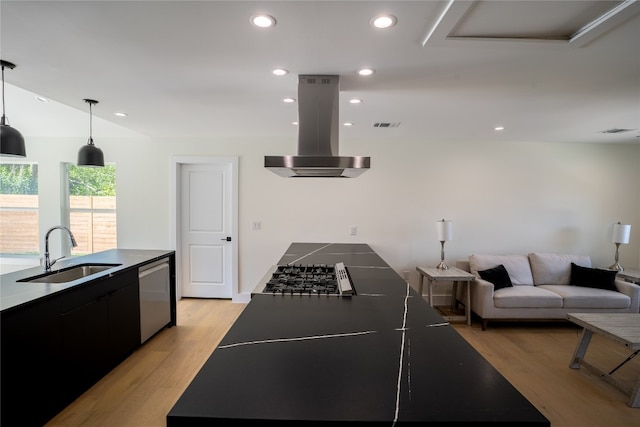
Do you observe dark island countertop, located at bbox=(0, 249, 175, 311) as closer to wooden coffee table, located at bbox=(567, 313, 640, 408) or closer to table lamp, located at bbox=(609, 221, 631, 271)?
wooden coffee table, located at bbox=(567, 313, 640, 408)

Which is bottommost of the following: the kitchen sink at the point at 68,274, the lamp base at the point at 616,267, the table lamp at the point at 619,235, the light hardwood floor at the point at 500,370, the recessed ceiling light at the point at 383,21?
the light hardwood floor at the point at 500,370

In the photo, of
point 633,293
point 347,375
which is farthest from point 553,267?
point 347,375

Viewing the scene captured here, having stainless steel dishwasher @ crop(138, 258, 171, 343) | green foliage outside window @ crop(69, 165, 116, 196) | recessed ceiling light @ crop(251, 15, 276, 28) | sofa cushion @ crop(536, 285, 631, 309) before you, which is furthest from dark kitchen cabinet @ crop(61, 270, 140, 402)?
sofa cushion @ crop(536, 285, 631, 309)

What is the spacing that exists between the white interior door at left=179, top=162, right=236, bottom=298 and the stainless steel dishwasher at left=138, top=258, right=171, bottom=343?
97 cm

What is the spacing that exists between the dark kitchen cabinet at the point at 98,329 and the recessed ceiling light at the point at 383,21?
8.28 ft

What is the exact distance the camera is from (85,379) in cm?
232

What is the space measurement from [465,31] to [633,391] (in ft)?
9.25

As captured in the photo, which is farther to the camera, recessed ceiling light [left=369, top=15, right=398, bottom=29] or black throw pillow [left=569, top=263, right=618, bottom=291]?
black throw pillow [left=569, top=263, right=618, bottom=291]

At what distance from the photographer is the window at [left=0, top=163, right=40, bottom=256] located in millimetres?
4562

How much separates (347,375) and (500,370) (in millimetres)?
2467

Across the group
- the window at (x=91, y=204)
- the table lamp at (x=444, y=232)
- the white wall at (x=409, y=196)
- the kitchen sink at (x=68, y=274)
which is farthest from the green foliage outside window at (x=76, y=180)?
the table lamp at (x=444, y=232)

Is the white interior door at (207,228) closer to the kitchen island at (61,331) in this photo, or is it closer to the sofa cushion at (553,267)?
the kitchen island at (61,331)

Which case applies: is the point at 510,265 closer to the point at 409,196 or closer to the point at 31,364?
the point at 409,196

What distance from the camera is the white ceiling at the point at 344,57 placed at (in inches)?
55.9
